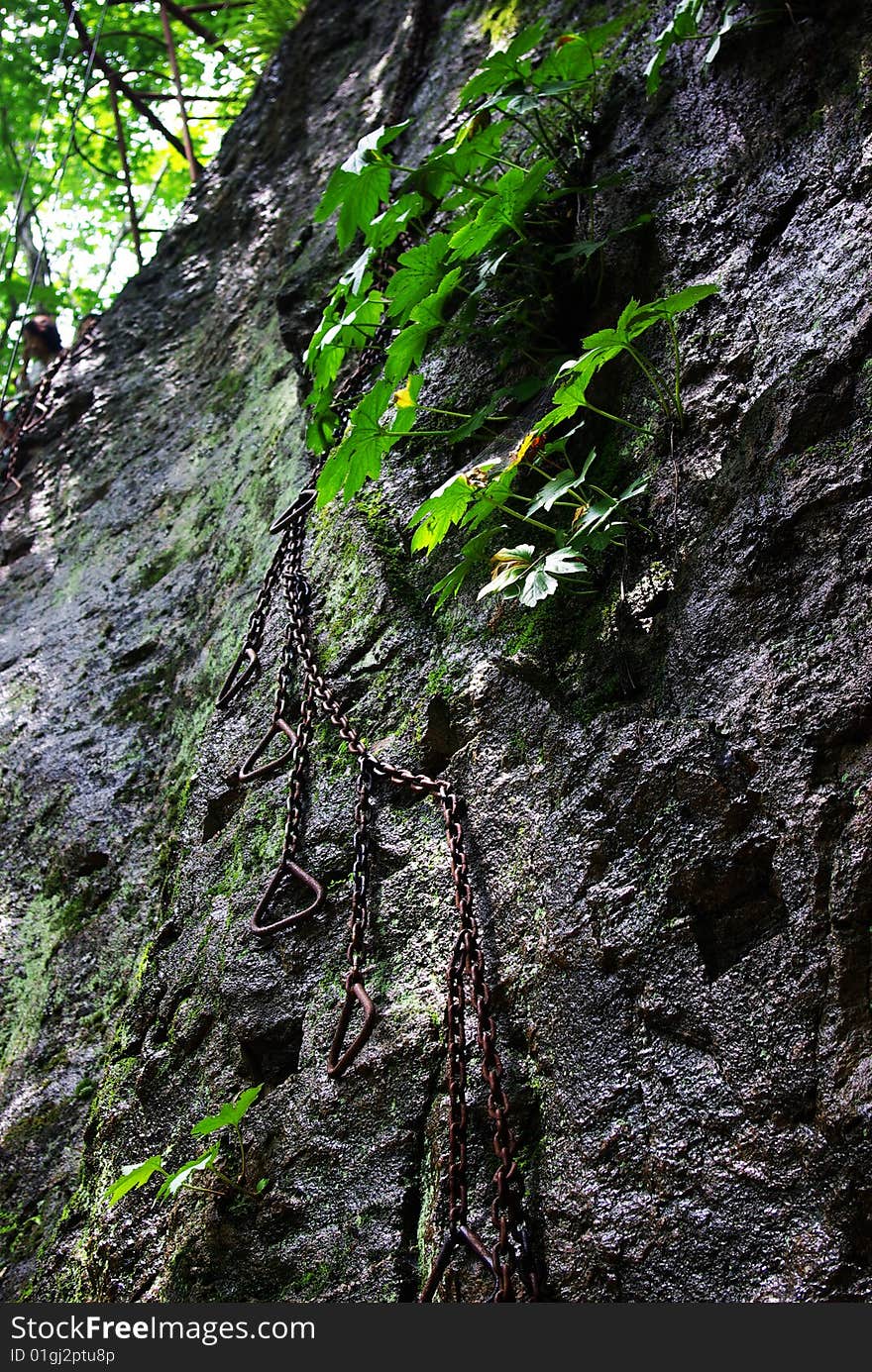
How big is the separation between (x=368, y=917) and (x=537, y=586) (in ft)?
2.61

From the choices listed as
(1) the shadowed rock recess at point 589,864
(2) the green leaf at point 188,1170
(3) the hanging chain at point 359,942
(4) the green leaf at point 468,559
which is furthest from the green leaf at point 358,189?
(2) the green leaf at point 188,1170

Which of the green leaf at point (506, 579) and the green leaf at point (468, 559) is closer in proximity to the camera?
the green leaf at point (506, 579)

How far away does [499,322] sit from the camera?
2.60 metres

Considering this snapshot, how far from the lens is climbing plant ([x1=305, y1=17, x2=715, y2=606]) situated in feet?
7.05

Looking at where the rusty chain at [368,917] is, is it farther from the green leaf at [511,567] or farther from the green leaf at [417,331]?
the green leaf at [417,331]

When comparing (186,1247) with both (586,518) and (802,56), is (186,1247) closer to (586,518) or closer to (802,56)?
(586,518)

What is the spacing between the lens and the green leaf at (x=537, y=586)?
1937 millimetres

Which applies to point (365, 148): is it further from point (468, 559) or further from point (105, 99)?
point (105, 99)

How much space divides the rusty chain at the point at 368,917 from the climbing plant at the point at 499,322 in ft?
1.37

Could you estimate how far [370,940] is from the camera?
215 centimetres

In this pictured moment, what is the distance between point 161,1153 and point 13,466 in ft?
12.3

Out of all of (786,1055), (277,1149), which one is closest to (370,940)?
(277,1149)

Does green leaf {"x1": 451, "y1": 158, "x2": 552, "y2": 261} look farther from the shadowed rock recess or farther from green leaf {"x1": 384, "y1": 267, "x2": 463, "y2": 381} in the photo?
the shadowed rock recess

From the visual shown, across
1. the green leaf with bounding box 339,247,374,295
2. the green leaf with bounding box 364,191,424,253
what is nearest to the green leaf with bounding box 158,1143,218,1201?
the green leaf with bounding box 339,247,374,295
